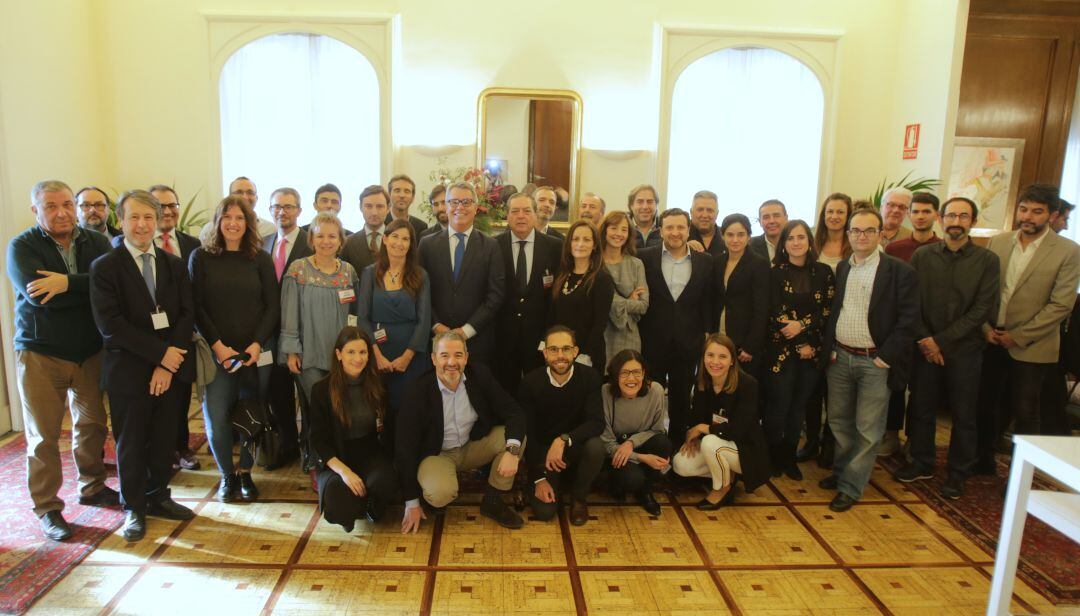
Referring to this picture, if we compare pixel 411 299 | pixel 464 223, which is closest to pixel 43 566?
pixel 411 299

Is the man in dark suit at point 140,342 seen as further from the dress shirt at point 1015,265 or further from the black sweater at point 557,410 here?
the dress shirt at point 1015,265

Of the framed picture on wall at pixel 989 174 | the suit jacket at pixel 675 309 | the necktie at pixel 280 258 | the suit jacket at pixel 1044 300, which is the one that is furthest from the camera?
the framed picture on wall at pixel 989 174

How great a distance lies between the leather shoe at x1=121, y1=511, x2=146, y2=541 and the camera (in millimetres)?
2953

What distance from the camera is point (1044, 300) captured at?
359 cm

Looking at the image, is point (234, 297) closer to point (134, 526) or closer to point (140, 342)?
point (140, 342)

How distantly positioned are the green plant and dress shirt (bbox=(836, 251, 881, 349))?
2227mm

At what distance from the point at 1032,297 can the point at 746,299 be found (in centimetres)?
148

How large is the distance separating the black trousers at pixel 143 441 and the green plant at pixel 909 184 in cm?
504

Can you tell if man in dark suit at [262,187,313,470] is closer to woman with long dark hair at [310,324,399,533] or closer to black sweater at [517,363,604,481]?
woman with long dark hair at [310,324,399,533]

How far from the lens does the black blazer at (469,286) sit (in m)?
3.61

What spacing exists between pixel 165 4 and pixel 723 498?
588cm

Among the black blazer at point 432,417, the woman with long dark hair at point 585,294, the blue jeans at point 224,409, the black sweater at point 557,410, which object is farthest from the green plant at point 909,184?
the blue jeans at point 224,409

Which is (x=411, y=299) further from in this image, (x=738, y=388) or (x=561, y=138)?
(x=561, y=138)

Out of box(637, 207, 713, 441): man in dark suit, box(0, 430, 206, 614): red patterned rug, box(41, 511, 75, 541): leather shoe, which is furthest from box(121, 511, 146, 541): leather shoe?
box(637, 207, 713, 441): man in dark suit
